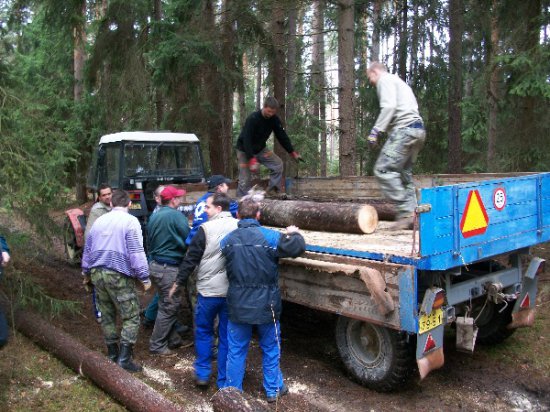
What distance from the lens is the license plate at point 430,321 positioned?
160 inches

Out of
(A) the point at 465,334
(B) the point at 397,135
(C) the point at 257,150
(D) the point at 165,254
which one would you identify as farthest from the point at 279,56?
(A) the point at 465,334

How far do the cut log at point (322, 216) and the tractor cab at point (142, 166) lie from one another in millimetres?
3035

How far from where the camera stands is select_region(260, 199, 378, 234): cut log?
532cm

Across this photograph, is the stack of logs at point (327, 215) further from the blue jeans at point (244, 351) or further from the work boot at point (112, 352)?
the work boot at point (112, 352)

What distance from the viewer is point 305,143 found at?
767 inches

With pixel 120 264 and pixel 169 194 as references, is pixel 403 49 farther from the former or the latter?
pixel 120 264

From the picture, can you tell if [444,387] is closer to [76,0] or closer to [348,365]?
[348,365]

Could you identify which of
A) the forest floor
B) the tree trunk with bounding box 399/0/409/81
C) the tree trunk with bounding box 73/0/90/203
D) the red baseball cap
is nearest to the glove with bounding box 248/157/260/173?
the red baseball cap

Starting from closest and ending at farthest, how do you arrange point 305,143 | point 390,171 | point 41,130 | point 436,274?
point 436,274
point 390,171
point 41,130
point 305,143

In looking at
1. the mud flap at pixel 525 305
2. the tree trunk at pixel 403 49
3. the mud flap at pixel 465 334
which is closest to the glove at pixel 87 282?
the mud flap at pixel 465 334

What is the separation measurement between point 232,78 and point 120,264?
8.82 meters

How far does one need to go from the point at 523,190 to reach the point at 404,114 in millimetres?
1424

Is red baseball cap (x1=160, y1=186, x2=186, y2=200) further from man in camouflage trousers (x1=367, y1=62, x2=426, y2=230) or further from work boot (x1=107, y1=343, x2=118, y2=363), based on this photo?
man in camouflage trousers (x1=367, y1=62, x2=426, y2=230)

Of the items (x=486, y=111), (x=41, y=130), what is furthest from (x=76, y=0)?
(x=486, y=111)
